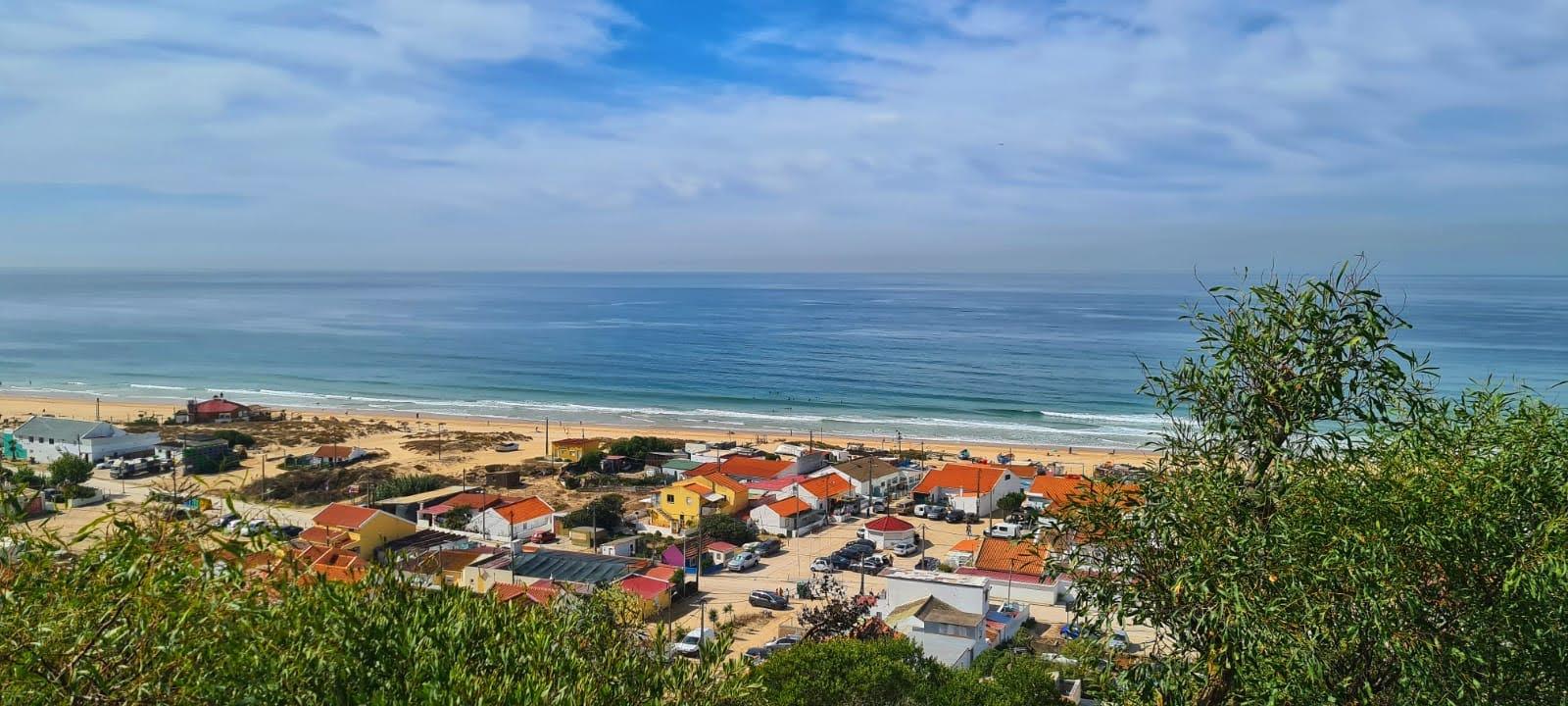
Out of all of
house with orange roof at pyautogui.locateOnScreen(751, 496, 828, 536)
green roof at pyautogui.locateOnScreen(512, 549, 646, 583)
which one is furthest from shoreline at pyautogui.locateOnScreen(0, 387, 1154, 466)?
green roof at pyautogui.locateOnScreen(512, 549, 646, 583)

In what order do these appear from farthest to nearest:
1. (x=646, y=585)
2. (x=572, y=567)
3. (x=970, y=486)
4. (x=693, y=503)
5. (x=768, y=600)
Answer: (x=970, y=486)
(x=693, y=503)
(x=572, y=567)
(x=768, y=600)
(x=646, y=585)

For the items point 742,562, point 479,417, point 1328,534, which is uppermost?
point 1328,534

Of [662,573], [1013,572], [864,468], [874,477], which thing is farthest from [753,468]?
[1013,572]

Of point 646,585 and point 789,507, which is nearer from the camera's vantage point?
point 646,585

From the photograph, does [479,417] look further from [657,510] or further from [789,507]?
[789,507]

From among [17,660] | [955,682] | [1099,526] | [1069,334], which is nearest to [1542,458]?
[1099,526]

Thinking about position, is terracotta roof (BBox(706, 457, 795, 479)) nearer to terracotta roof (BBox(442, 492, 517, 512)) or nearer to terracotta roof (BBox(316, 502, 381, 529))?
terracotta roof (BBox(442, 492, 517, 512))
